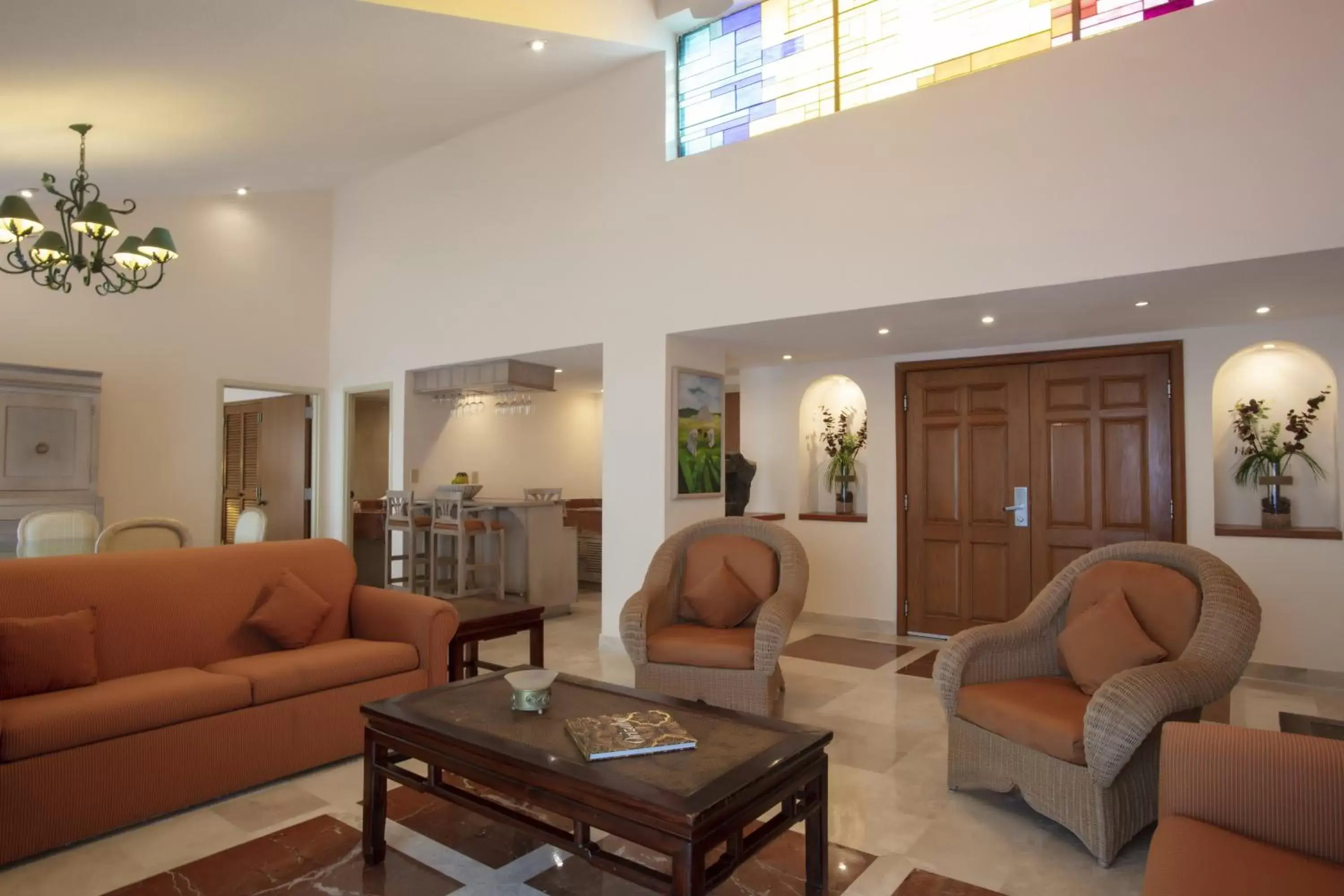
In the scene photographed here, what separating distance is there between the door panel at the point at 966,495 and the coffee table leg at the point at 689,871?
4.35 m

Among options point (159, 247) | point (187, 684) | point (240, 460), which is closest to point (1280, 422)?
point (187, 684)

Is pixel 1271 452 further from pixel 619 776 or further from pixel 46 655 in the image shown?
pixel 46 655

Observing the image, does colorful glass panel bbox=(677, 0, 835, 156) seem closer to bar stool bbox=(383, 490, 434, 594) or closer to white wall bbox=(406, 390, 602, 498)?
white wall bbox=(406, 390, 602, 498)

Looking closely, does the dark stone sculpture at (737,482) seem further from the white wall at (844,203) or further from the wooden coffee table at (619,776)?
the wooden coffee table at (619,776)

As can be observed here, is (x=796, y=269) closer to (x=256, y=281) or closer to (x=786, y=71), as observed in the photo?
(x=786, y=71)

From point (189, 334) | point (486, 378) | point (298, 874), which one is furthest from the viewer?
point (189, 334)

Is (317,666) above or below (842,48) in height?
below

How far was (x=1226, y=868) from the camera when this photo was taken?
1582 mm

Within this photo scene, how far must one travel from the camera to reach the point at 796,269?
4.80 metres

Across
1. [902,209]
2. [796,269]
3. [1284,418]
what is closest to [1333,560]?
[1284,418]

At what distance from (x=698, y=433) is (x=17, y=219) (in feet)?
13.5

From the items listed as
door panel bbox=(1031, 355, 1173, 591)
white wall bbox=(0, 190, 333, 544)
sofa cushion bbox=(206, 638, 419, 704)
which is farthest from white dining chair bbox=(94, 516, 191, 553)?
door panel bbox=(1031, 355, 1173, 591)

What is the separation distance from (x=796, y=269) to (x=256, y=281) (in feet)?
17.9

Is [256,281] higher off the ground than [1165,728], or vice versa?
[256,281]
